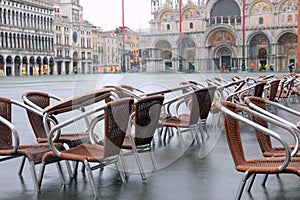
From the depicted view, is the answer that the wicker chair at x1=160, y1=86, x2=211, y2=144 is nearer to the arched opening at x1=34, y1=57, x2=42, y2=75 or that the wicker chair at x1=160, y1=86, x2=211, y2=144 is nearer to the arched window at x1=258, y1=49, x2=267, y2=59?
the arched window at x1=258, y1=49, x2=267, y2=59

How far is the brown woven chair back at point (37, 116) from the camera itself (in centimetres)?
532

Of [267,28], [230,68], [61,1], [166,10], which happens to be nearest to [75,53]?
[61,1]

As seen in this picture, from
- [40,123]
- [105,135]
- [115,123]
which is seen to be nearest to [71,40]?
[40,123]

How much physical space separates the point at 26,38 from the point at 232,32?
2976cm

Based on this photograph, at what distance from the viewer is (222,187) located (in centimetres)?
455

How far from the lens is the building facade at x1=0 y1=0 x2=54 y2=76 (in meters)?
67.4

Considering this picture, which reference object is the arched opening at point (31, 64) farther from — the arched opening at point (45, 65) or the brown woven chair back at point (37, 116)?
the brown woven chair back at point (37, 116)

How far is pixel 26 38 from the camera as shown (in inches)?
2876

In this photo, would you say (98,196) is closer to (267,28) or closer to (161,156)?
(161,156)

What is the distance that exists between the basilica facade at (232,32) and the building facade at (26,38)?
17.0m

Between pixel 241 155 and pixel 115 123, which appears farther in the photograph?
pixel 115 123

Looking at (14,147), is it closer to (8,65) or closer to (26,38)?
(8,65)

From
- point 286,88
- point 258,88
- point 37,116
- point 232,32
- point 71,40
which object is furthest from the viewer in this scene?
point 71,40

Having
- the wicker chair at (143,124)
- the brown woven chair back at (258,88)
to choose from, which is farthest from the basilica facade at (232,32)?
the wicker chair at (143,124)
